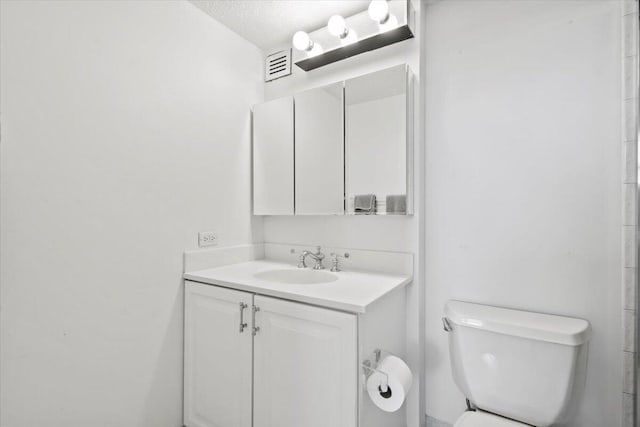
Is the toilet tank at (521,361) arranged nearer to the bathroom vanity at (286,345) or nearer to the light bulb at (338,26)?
the bathroom vanity at (286,345)

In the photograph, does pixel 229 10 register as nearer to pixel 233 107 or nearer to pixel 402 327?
pixel 233 107

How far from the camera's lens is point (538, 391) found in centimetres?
112

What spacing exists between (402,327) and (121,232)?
138 centimetres

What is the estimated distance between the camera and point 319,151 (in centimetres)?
177

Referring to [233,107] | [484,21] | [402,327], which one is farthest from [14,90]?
[484,21]

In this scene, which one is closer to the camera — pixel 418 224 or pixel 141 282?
pixel 141 282

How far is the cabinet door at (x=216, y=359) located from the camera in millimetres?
1384

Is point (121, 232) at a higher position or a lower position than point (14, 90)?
lower

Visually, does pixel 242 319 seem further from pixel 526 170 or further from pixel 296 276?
pixel 526 170

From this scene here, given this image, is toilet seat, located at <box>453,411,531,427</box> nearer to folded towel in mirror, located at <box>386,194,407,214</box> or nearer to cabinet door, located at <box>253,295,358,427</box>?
cabinet door, located at <box>253,295,358,427</box>

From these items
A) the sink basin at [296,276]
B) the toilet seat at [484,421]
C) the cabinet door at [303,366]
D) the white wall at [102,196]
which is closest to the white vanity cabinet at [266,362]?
the cabinet door at [303,366]

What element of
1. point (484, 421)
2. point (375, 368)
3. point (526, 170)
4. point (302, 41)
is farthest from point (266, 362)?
point (302, 41)

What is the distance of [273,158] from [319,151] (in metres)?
0.33

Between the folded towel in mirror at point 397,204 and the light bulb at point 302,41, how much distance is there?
0.99 m
